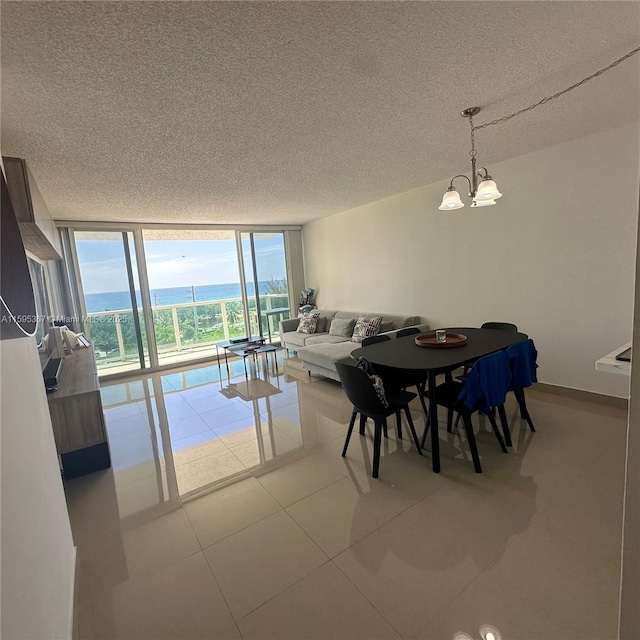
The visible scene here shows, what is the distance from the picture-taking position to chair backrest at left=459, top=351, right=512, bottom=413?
7.45 ft

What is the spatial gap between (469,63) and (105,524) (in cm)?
345

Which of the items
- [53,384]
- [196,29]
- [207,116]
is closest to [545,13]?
[196,29]

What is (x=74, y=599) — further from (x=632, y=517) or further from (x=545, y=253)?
(x=545, y=253)

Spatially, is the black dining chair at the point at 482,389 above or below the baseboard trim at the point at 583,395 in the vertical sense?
above

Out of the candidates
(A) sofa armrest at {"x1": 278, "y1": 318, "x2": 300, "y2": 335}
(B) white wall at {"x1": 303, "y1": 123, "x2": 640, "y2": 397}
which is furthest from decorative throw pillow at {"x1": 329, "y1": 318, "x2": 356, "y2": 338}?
(A) sofa armrest at {"x1": 278, "y1": 318, "x2": 300, "y2": 335}

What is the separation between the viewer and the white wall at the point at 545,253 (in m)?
2.96

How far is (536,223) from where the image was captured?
343 centimetres

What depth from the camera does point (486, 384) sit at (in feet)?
7.47

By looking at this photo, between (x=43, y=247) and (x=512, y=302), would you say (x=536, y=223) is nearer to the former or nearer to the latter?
(x=512, y=302)

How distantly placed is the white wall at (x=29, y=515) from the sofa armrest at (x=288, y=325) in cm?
481

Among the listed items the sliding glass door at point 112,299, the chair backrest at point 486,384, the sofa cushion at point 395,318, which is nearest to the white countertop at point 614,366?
the chair backrest at point 486,384

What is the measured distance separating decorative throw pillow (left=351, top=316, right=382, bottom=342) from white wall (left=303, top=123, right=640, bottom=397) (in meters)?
0.50

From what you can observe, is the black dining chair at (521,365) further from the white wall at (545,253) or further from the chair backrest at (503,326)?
the white wall at (545,253)

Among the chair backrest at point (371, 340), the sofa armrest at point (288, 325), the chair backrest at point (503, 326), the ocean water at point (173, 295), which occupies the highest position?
the ocean water at point (173, 295)
